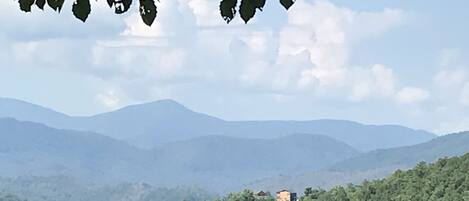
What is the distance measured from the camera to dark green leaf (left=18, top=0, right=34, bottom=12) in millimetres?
3971

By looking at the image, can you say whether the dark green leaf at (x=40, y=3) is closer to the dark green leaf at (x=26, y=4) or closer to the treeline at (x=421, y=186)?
the dark green leaf at (x=26, y=4)

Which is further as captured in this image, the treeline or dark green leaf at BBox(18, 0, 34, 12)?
the treeline

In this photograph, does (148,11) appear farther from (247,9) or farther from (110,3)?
(247,9)

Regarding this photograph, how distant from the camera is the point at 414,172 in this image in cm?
7238

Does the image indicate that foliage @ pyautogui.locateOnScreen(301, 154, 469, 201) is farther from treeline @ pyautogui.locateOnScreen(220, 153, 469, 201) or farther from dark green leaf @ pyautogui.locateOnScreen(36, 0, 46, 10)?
dark green leaf @ pyautogui.locateOnScreen(36, 0, 46, 10)

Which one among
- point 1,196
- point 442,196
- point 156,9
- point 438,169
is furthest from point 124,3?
point 1,196

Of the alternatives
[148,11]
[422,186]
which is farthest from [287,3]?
[422,186]

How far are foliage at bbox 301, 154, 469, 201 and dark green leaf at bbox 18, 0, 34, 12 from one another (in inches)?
2264

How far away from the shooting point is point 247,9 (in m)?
4.00

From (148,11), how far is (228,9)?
0.29 metres

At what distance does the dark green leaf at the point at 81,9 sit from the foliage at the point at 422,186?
189 ft

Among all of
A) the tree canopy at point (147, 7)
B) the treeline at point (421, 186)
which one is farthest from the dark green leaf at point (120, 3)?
the treeline at point (421, 186)

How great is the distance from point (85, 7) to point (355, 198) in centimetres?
7068

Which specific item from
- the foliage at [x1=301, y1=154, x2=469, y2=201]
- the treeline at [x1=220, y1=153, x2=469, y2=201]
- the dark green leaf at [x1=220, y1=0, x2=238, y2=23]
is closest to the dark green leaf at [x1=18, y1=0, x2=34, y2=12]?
the dark green leaf at [x1=220, y1=0, x2=238, y2=23]
